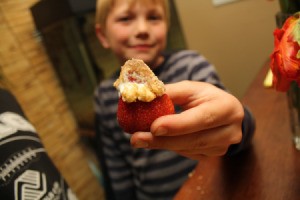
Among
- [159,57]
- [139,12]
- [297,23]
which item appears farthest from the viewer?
[159,57]

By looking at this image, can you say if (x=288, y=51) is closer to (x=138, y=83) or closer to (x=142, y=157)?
(x=138, y=83)

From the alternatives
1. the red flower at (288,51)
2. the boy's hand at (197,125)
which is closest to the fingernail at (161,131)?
the boy's hand at (197,125)

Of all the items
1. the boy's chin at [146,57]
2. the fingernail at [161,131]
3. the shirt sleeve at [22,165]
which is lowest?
the shirt sleeve at [22,165]

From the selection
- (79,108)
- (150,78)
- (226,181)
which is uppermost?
(150,78)

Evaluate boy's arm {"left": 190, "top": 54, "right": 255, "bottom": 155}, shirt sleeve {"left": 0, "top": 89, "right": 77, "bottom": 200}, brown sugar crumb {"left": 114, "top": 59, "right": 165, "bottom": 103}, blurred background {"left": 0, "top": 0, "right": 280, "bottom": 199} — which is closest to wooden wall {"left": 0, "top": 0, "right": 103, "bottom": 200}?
blurred background {"left": 0, "top": 0, "right": 280, "bottom": 199}

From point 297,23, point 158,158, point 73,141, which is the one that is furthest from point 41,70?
point 297,23

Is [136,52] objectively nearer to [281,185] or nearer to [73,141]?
[281,185]

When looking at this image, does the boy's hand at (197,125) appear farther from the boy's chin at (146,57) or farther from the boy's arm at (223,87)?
the boy's chin at (146,57)
